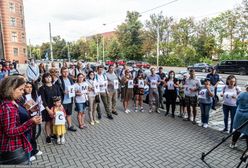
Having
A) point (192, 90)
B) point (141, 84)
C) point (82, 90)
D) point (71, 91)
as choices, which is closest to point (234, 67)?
point (141, 84)

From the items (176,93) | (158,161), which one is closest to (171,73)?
(176,93)

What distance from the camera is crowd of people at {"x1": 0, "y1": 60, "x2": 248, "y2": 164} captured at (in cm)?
245

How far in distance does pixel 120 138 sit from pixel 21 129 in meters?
3.96

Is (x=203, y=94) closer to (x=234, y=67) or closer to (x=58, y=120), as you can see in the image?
(x=58, y=120)

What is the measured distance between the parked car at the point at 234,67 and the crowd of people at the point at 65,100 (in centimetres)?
2055

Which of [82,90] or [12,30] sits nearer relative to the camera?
[82,90]

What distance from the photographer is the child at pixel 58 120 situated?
536cm

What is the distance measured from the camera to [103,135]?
631 cm

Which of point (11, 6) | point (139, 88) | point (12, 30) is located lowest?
point (139, 88)

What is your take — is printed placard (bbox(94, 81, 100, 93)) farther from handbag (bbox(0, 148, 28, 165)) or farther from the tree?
the tree

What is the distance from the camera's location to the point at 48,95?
215 inches

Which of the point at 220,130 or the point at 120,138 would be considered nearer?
the point at 120,138

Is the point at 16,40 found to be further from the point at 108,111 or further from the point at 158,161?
the point at 158,161

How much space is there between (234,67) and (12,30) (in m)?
49.7
